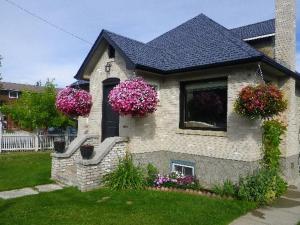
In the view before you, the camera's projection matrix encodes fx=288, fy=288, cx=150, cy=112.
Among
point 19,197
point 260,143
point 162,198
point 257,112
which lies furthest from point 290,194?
point 19,197

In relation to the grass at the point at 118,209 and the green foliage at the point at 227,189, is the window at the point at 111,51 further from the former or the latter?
the green foliage at the point at 227,189

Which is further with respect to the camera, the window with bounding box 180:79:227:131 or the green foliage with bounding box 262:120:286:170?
the window with bounding box 180:79:227:131

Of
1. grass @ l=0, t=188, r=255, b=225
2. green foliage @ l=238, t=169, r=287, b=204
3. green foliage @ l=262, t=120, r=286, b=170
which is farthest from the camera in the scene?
green foliage @ l=262, t=120, r=286, b=170

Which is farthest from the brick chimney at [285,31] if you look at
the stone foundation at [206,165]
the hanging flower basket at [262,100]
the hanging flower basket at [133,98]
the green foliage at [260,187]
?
the hanging flower basket at [133,98]

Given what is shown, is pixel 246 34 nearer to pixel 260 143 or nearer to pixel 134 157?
pixel 260 143

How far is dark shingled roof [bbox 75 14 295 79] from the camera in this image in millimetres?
8625

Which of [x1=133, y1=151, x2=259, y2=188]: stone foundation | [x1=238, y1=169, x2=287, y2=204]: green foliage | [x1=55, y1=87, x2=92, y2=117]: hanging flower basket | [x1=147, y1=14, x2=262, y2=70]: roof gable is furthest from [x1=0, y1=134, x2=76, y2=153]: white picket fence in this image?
[x1=238, y1=169, x2=287, y2=204]: green foliage

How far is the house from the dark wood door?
1.5 inches

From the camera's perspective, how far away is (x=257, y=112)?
24.5 ft

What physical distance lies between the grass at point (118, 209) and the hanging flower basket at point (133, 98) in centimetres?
243

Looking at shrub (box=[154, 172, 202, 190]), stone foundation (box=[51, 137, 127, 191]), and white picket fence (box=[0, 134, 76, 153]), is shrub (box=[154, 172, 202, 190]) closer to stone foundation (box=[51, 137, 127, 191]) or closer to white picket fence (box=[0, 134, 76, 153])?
stone foundation (box=[51, 137, 127, 191])

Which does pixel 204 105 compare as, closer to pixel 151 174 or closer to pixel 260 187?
pixel 151 174

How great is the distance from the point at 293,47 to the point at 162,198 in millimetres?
6818

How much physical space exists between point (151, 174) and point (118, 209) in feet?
9.22
